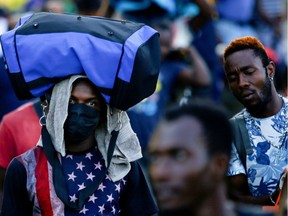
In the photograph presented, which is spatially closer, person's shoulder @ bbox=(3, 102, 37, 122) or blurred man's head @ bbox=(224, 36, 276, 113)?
blurred man's head @ bbox=(224, 36, 276, 113)

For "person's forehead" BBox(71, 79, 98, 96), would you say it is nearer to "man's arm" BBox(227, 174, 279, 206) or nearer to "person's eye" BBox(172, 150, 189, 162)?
"man's arm" BBox(227, 174, 279, 206)

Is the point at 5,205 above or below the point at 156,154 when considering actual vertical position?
below

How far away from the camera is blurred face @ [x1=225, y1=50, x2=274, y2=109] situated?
5408mm

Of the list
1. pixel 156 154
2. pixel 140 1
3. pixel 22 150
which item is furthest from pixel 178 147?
pixel 140 1

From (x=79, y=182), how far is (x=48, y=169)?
0.58 ft

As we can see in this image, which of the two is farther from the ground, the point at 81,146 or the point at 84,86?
the point at 84,86

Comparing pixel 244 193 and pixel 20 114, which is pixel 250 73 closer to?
pixel 244 193

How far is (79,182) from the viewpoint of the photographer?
17.5 feet

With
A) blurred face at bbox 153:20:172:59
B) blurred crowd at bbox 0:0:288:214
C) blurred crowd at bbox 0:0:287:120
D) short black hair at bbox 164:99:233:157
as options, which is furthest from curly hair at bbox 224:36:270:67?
blurred face at bbox 153:20:172:59

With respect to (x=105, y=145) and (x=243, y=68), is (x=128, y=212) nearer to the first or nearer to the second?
(x=105, y=145)

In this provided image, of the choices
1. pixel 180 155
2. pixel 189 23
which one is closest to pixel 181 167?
pixel 180 155

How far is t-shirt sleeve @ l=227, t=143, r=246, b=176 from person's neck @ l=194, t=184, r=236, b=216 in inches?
47.9

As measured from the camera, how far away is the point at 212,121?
4.18 metres

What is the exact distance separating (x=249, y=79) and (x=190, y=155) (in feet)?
4.74
